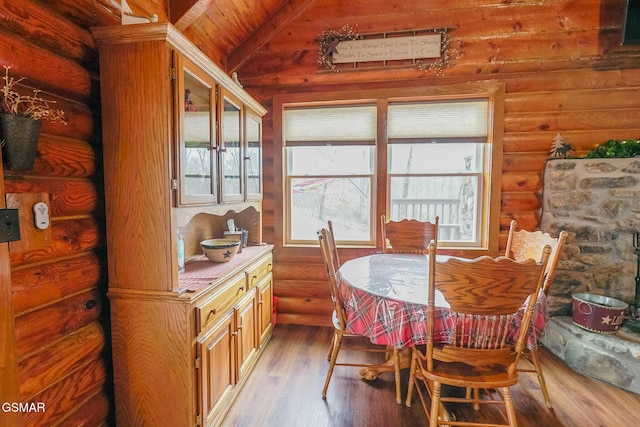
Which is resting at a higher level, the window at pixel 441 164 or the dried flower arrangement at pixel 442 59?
the dried flower arrangement at pixel 442 59

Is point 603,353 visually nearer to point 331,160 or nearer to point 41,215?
point 331,160

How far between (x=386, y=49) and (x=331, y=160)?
1114 millimetres

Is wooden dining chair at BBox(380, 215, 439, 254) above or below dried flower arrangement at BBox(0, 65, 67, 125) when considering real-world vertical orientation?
below

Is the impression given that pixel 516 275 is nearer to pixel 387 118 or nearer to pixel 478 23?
pixel 387 118

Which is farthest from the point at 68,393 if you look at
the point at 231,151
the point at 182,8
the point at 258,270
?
the point at 182,8

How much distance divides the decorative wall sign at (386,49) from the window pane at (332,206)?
3.57 feet

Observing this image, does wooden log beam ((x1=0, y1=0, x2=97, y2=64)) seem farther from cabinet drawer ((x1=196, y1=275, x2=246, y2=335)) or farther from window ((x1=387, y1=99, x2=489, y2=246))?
window ((x1=387, y1=99, x2=489, y2=246))

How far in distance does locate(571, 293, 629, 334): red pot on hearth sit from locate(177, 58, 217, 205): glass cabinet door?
9.20 ft

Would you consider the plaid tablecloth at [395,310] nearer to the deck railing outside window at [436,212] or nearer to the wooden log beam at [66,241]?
the deck railing outside window at [436,212]

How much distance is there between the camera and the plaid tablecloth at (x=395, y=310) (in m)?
1.53

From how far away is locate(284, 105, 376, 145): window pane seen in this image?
9.81 feet

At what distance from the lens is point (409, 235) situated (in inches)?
109

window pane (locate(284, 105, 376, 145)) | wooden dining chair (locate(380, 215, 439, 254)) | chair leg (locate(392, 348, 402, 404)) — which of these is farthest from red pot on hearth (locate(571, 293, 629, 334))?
window pane (locate(284, 105, 376, 145))

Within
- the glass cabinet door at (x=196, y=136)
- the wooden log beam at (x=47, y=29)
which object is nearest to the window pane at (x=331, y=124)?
the glass cabinet door at (x=196, y=136)
